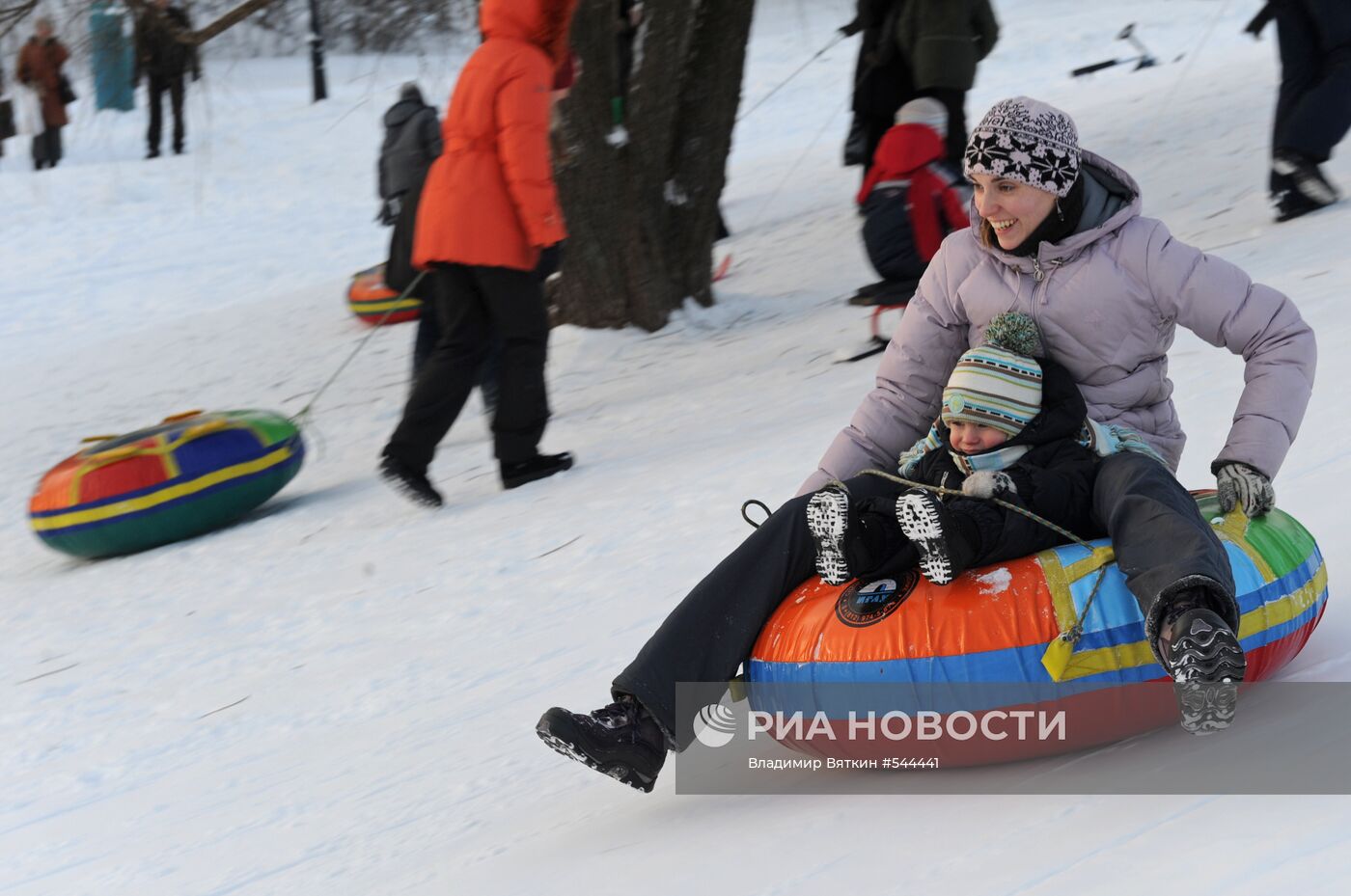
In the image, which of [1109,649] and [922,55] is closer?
[1109,649]

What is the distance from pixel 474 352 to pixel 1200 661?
3.55 metres

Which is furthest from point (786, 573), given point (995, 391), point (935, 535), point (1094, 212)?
point (1094, 212)

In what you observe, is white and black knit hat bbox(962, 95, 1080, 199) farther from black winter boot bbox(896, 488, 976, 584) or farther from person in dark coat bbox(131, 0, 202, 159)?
person in dark coat bbox(131, 0, 202, 159)

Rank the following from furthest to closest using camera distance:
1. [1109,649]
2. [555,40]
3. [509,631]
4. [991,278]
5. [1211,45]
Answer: [1211,45] → [555,40] → [509,631] → [991,278] → [1109,649]

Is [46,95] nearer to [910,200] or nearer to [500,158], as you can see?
[500,158]

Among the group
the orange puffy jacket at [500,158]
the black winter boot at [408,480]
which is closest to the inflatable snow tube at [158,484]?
the black winter boot at [408,480]

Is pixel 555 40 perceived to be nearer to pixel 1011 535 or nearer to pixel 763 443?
pixel 763 443

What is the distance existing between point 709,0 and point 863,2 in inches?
31.0

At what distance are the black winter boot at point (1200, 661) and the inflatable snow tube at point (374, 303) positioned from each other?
23.3ft

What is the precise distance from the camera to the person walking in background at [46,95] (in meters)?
9.53

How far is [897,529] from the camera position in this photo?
111 inches

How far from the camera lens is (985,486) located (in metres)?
2.75

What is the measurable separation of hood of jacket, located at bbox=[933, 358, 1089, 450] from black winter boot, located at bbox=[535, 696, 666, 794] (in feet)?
2.57

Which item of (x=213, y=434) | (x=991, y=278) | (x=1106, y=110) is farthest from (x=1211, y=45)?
(x=991, y=278)
